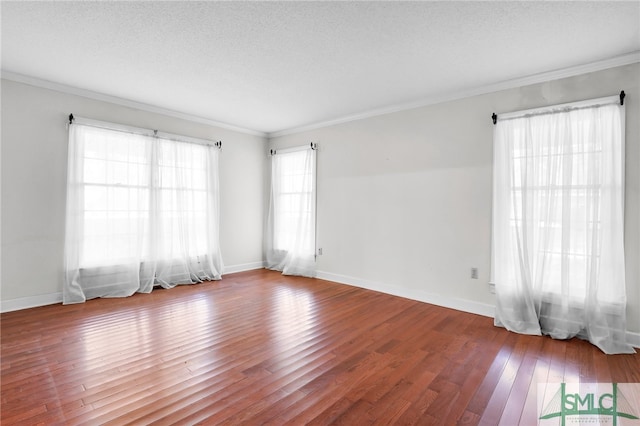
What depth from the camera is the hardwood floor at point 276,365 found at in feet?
6.23

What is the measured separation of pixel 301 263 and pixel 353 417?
12.6 ft

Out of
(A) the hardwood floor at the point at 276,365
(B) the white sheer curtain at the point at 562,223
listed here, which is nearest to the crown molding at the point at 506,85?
(B) the white sheer curtain at the point at 562,223

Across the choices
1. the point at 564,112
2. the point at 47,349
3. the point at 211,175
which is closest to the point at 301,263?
the point at 211,175

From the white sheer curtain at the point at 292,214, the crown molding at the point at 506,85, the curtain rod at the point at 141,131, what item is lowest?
the white sheer curtain at the point at 292,214

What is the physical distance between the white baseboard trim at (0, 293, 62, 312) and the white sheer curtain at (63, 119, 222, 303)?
15 cm

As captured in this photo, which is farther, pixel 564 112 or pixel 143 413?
pixel 564 112

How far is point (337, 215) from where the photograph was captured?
5.31 meters

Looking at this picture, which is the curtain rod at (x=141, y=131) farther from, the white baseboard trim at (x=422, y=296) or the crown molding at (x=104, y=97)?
the white baseboard trim at (x=422, y=296)

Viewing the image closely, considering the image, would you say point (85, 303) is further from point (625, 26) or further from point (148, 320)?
point (625, 26)

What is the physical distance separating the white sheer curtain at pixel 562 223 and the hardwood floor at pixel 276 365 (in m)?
0.28

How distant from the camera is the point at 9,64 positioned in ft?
10.8

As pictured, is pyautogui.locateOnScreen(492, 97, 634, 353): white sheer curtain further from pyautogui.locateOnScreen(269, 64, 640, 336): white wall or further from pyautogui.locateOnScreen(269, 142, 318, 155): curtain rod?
pyautogui.locateOnScreen(269, 142, 318, 155): curtain rod

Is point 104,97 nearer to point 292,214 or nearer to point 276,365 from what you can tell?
point 292,214

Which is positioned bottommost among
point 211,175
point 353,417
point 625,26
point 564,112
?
point 353,417
